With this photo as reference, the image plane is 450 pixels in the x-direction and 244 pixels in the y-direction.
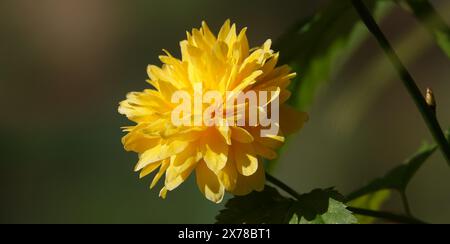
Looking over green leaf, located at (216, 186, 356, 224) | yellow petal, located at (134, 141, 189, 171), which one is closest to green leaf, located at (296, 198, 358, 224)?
green leaf, located at (216, 186, 356, 224)

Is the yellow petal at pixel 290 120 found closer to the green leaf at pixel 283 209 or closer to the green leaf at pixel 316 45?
the green leaf at pixel 283 209

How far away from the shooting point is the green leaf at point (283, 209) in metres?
0.57

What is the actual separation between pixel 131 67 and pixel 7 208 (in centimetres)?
58

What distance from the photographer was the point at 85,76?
7.88ft

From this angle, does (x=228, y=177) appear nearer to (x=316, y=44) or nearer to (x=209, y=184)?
(x=209, y=184)

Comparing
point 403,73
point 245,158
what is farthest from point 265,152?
point 403,73

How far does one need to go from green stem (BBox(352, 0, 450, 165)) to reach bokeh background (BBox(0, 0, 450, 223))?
0.88 meters

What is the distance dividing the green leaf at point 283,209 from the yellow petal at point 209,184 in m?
0.03

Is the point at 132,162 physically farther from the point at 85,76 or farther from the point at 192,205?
the point at 85,76

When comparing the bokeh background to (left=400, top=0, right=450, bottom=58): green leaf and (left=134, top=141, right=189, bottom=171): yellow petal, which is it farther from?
(left=134, top=141, right=189, bottom=171): yellow petal

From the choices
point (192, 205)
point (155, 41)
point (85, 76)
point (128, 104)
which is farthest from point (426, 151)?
point (85, 76)

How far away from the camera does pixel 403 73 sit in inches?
21.7

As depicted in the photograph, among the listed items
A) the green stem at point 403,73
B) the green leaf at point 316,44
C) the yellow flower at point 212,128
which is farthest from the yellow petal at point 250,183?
the green leaf at point 316,44

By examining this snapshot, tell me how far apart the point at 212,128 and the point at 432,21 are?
29 cm
